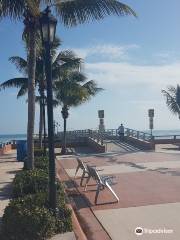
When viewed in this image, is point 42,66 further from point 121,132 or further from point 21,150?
point 121,132

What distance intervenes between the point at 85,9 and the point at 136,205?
7.35 m

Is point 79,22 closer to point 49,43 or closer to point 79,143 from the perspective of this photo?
point 49,43

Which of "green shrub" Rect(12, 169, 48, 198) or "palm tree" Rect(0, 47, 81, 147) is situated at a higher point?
"palm tree" Rect(0, 47, 81, 147)

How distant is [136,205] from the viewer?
1162 centimetres

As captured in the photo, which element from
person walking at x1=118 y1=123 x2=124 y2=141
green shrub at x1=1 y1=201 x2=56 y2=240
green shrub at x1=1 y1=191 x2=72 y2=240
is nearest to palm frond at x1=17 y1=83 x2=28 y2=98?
person walking at x1=118 y1=123 x2=124 y2=141

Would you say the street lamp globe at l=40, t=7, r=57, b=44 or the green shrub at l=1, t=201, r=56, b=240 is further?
the street lamp globe at l=40, t=7, r=57, b=44

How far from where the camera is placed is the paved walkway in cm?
911

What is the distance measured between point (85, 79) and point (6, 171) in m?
14.2

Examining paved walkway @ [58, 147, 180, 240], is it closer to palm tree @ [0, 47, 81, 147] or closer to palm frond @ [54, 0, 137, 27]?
palm frond @ [54, 0, 137, 27]

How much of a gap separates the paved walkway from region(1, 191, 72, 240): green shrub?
0.75 metres

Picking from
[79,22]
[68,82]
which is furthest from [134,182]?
[68,82]

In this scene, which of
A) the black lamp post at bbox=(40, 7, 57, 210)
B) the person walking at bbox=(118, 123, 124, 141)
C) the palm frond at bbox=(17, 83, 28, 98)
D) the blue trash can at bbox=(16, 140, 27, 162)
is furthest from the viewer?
the person walking at bbox=(118, 123, 124, 141)
